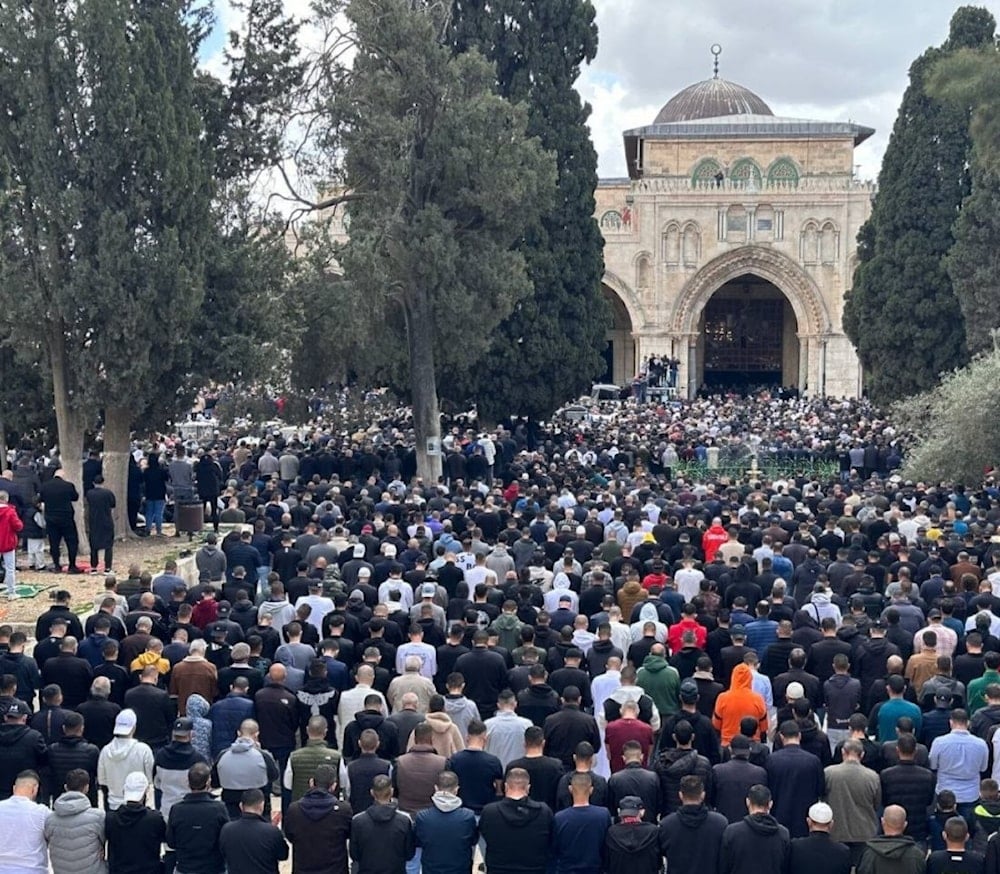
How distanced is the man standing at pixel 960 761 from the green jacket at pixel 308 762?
3787mm

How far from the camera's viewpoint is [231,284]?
745 inches

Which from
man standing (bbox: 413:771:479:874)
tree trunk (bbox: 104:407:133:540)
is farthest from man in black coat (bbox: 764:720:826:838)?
tree trunk (bbox: 104:407:133:540)

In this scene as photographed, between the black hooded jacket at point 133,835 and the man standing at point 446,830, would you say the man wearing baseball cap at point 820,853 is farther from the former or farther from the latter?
the black hooded jacket at point 133,835

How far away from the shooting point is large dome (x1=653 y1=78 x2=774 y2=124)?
59125 millimetres

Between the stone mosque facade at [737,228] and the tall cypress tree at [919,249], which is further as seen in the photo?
the stone mosque facade at [737,228]

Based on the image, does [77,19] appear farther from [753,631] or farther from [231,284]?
[753,631]

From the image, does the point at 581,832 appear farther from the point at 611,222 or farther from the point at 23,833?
the point at 611,222

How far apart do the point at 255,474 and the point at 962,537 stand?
43.2 ft

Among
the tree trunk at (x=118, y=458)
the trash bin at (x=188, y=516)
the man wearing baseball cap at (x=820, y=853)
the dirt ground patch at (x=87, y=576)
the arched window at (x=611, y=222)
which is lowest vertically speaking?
the man wearing baseball cap at (x=820, y=853)

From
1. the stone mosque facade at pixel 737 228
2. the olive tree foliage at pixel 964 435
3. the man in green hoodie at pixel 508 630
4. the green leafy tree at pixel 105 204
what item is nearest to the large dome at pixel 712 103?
the stone mosque facade at pixel 737 228

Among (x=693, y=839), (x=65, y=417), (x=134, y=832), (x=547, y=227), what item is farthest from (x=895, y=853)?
(x=547, y=227)

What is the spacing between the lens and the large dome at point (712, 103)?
59125mm

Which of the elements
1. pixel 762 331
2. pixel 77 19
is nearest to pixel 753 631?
pixel 77 19

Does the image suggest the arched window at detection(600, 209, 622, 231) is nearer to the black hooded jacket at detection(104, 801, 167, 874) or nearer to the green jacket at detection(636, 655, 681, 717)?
the green jacket at detection(636, 655, 681, 717)
